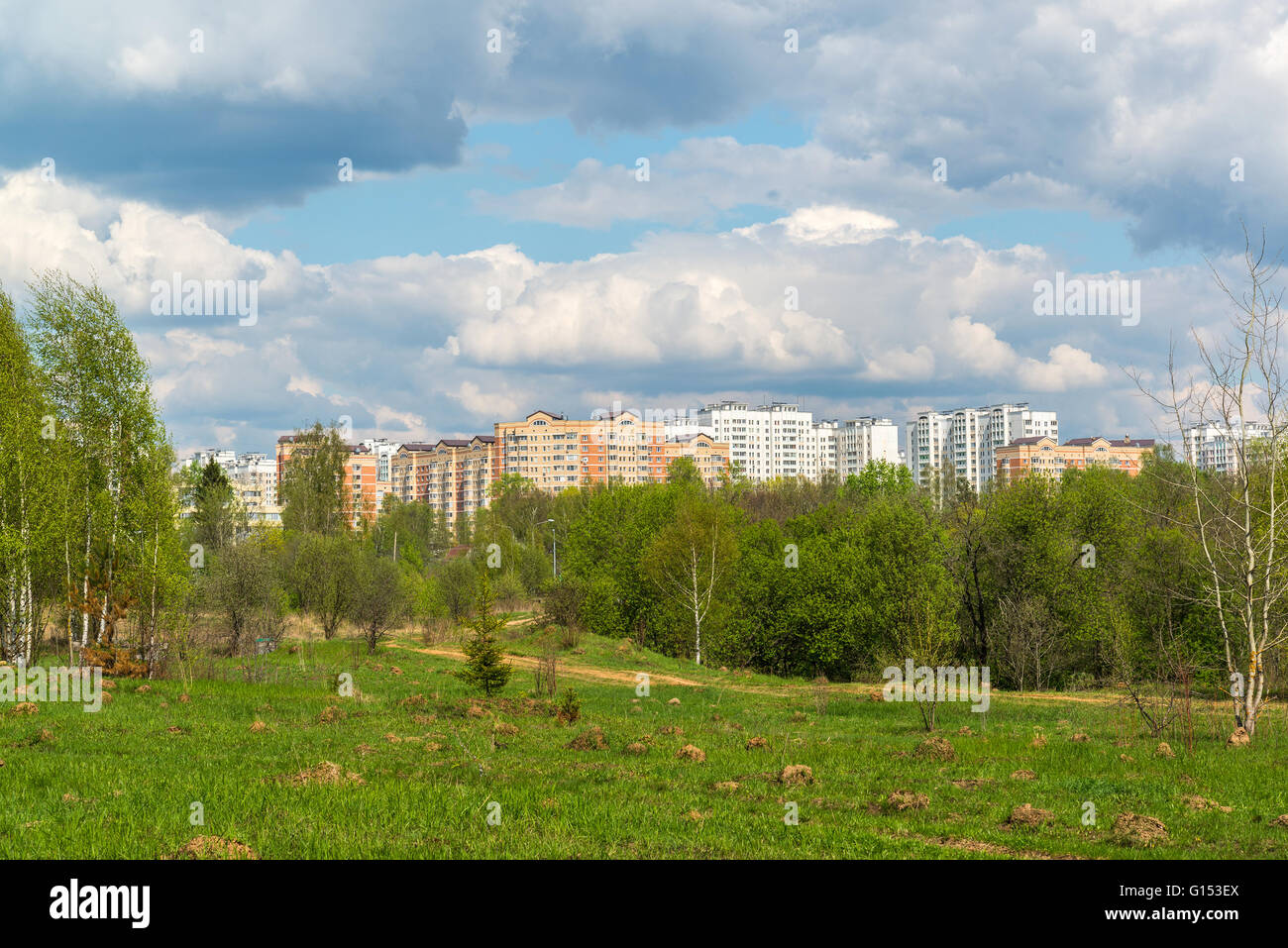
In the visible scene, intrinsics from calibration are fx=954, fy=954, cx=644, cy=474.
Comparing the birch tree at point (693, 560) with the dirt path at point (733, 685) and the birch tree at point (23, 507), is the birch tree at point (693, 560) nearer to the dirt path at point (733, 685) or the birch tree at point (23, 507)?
the dirt path at point (733, 685)

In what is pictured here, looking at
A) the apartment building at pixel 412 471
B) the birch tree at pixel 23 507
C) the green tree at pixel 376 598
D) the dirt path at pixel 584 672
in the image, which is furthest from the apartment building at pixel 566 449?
the birch tree at pixel 23 507

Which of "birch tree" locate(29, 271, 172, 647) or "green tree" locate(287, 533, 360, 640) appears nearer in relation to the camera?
"birch tree" locate(29, 271, 172, 647)

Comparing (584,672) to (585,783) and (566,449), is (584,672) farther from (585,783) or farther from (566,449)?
(566,449)

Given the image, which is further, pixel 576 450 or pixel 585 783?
pixel 576 450

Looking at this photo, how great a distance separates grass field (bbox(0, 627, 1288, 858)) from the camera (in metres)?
9.19

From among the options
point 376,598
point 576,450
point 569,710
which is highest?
point 576,450

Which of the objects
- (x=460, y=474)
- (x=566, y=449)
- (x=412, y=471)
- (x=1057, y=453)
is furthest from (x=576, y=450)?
(x=1057, y=453)

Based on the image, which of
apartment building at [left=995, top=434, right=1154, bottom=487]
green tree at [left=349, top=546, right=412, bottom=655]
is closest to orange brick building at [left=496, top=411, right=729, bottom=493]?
apartment building at [left=995, top=434, right=1154, bottom=487]

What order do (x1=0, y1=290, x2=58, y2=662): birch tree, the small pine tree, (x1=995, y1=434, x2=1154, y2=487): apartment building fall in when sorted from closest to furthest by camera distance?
the small pine tree < (x1=0, y1=290, x2=58, y2=662): birch tree < (x1=995, y1=434, x2=1154, y2=487): apartment building

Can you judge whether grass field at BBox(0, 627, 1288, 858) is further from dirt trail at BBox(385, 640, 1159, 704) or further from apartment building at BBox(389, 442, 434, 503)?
apartment building at BBox(389, 442, 434, 503)

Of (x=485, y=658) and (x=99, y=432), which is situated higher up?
(x=99, y=432)

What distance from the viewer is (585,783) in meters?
12.2

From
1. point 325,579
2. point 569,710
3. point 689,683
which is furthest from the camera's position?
point 325,579
